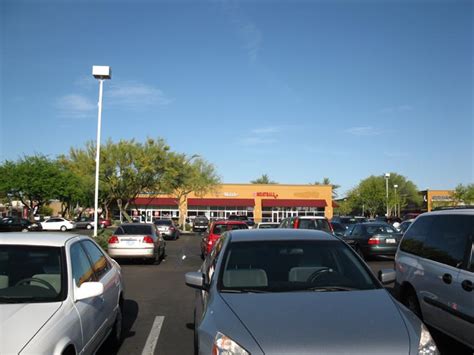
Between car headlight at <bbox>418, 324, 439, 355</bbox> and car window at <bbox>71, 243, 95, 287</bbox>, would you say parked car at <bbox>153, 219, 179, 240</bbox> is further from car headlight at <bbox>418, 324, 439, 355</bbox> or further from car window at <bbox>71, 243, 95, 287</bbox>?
car headlight at <bbox>418, 324, 439, 355</bbox>

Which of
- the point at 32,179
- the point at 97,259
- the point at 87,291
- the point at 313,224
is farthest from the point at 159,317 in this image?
the point at 32,179

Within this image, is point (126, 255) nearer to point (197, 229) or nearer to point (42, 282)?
point (42, 282)

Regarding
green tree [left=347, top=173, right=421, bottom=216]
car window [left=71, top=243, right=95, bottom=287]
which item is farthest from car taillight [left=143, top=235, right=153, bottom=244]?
green tree [left=347, top=173, right=421, bottom=216]

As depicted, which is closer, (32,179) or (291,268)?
(291,268)

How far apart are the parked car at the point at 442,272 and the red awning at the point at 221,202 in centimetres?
5889

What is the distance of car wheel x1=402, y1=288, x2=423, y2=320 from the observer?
6324 millimetres

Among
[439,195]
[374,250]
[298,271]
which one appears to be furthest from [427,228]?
[439,195]

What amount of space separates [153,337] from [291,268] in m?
2.88

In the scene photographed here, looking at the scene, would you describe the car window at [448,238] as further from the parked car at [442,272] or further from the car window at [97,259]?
the car window at [97,259]

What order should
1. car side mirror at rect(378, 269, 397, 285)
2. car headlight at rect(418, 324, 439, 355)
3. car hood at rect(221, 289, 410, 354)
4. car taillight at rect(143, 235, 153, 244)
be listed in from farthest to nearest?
1. car taillight at rect(143, 235, 153, 244)
2. car side mirror at rect(378, 269, 397, 285)
3. car headlight at rect(418, 324, 439, 355)
4. car hood at rect(221, 289, 410, 354)

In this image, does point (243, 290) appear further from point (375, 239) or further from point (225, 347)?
point (375, 239)

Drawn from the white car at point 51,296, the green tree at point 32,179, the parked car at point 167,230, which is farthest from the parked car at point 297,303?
the green tree at point 32,179

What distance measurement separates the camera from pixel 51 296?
14.0 ft

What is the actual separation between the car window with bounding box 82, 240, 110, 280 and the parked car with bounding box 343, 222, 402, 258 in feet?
40.2
